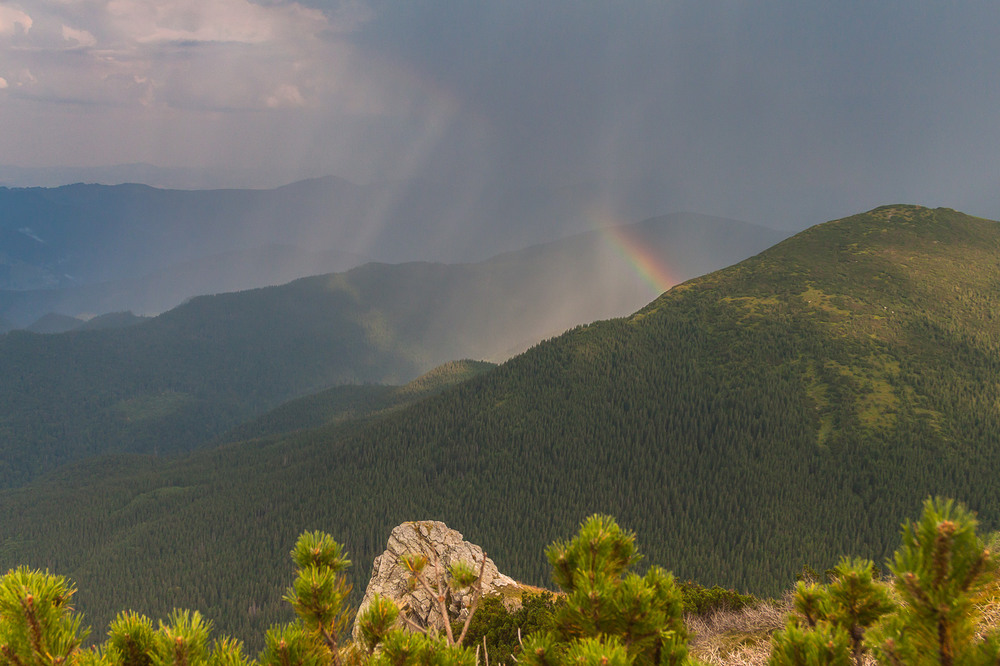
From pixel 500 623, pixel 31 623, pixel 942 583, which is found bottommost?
pixel 500 623

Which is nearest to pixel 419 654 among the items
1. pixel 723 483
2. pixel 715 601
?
pixel 715 601

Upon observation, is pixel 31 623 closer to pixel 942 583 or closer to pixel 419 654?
pixel 419 654

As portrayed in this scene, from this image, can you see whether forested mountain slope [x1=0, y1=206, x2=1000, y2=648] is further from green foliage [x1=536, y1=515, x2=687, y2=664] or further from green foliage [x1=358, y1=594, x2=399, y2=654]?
green foliage [x1=358, y1=594, x2=399, y2=654]

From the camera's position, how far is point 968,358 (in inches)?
6718

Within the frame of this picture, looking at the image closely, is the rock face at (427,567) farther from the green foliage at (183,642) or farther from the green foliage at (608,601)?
the green foliage at (183,642)

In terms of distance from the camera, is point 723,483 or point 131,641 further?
point 723,483

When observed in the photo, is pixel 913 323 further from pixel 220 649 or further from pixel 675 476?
pixel 220 649

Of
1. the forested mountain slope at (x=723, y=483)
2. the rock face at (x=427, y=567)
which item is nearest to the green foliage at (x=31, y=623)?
the rock face at (x=427, y=567)

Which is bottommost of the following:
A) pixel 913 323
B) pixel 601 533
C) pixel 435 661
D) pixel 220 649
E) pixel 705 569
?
pixel 705 569

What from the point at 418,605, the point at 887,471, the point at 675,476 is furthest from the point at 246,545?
the point at 887,471

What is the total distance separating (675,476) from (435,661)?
177999mm

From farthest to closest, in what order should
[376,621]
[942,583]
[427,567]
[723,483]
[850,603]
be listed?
[723,483]
[427,567]
[850,603]
[376,621]
[942,583]

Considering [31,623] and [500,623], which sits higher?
[31,623]

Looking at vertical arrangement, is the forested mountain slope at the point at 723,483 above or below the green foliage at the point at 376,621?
below
